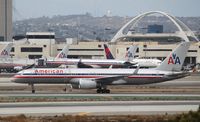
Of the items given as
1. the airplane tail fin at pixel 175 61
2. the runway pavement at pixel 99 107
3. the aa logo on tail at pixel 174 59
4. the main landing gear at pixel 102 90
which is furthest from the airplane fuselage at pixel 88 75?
the runway pavement at pixel 99 107

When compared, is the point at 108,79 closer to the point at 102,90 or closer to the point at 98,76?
the point at 98,76

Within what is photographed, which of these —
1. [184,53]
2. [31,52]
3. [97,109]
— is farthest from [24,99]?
[31,52]

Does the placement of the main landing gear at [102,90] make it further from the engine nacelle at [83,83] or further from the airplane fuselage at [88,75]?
the engine nacelle at [83,83]

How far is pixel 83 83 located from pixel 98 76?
11.3 feet

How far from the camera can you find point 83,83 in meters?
72.2

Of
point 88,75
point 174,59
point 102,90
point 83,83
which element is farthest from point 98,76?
point 174,59

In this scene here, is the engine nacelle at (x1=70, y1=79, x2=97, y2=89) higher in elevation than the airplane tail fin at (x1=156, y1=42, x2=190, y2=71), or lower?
lower

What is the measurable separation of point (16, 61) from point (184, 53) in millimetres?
74995

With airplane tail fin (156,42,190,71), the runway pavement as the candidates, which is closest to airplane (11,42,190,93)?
airplane tail fin (156,42,190,71)

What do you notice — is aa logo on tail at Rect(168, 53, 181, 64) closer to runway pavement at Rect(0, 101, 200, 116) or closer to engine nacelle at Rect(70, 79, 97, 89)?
engine nacelle at Rect(70, 79, 97, 89)

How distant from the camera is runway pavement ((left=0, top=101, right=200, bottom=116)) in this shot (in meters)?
48.2

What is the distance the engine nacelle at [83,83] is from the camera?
72.3 m

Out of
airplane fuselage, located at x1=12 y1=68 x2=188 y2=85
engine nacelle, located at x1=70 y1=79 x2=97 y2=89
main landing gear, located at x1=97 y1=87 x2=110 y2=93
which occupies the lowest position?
main landing gear, located at x1=97 y1=87 x2=110 y2=93

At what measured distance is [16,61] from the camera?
14612cm
